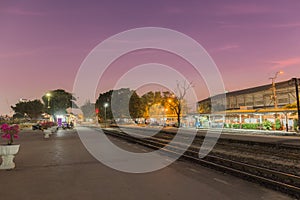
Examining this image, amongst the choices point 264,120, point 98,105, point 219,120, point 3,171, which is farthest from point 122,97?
point 3,171

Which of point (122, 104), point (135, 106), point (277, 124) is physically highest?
point (122, 104)

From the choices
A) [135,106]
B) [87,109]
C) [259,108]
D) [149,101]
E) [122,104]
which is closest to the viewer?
[259,108]

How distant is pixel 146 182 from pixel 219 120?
153ft

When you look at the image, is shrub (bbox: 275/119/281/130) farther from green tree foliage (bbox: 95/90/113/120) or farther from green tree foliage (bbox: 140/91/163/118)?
green tree foliage (bbox: 95/90/113/120)

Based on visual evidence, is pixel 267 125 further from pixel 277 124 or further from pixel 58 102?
pixel 58 102

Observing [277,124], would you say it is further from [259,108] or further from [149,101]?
[149,101]

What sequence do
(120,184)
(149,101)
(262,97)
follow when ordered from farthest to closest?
(149,101), (262,97), (120,184)

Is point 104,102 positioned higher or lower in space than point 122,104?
higher

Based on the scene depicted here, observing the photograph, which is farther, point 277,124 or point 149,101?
point 149,101

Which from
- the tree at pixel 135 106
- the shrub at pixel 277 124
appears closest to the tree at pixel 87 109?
the tree at pixel 135 106

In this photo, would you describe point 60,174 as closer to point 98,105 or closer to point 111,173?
point 111,173

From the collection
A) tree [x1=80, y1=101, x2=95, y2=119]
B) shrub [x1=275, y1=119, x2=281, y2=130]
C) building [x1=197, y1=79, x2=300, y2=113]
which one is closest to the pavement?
shrub [x1=275, y1=119, x2=281, y2=130]

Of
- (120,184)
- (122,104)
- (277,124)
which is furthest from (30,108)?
(120,184)

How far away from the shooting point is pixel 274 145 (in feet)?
67.2
